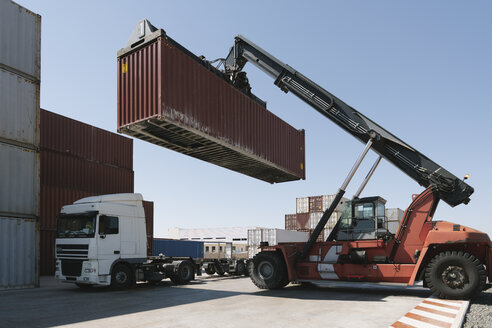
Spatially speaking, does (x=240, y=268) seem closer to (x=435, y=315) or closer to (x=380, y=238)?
(x=380, y=238)

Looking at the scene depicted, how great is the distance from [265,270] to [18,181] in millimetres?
9566

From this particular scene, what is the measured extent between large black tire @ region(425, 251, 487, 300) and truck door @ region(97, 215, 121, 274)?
31.9ft

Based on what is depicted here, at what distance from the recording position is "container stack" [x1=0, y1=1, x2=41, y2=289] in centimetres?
1389

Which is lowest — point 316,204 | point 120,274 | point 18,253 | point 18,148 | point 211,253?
point 211,253

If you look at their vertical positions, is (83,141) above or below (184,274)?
above

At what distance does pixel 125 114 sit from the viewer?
11930mm

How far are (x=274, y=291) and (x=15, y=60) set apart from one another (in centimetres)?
1259

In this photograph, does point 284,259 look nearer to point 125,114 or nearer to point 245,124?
point 245,124

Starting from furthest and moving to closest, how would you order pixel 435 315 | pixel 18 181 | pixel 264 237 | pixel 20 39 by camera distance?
pixel 264 237 → pixel 20 39 → pixel 18 181 → pixel 435 315

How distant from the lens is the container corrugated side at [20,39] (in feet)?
46.9

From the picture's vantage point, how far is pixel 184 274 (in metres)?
16.0

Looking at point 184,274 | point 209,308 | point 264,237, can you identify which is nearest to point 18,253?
point 184,274

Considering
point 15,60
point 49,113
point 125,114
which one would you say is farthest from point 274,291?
point 49,113

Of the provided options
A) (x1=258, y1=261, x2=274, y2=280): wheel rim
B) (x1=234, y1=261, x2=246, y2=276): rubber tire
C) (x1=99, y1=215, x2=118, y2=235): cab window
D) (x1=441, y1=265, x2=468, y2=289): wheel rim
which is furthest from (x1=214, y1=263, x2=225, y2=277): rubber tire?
(x1=441, y1=265, x2=468, y2=289): wheel rim
